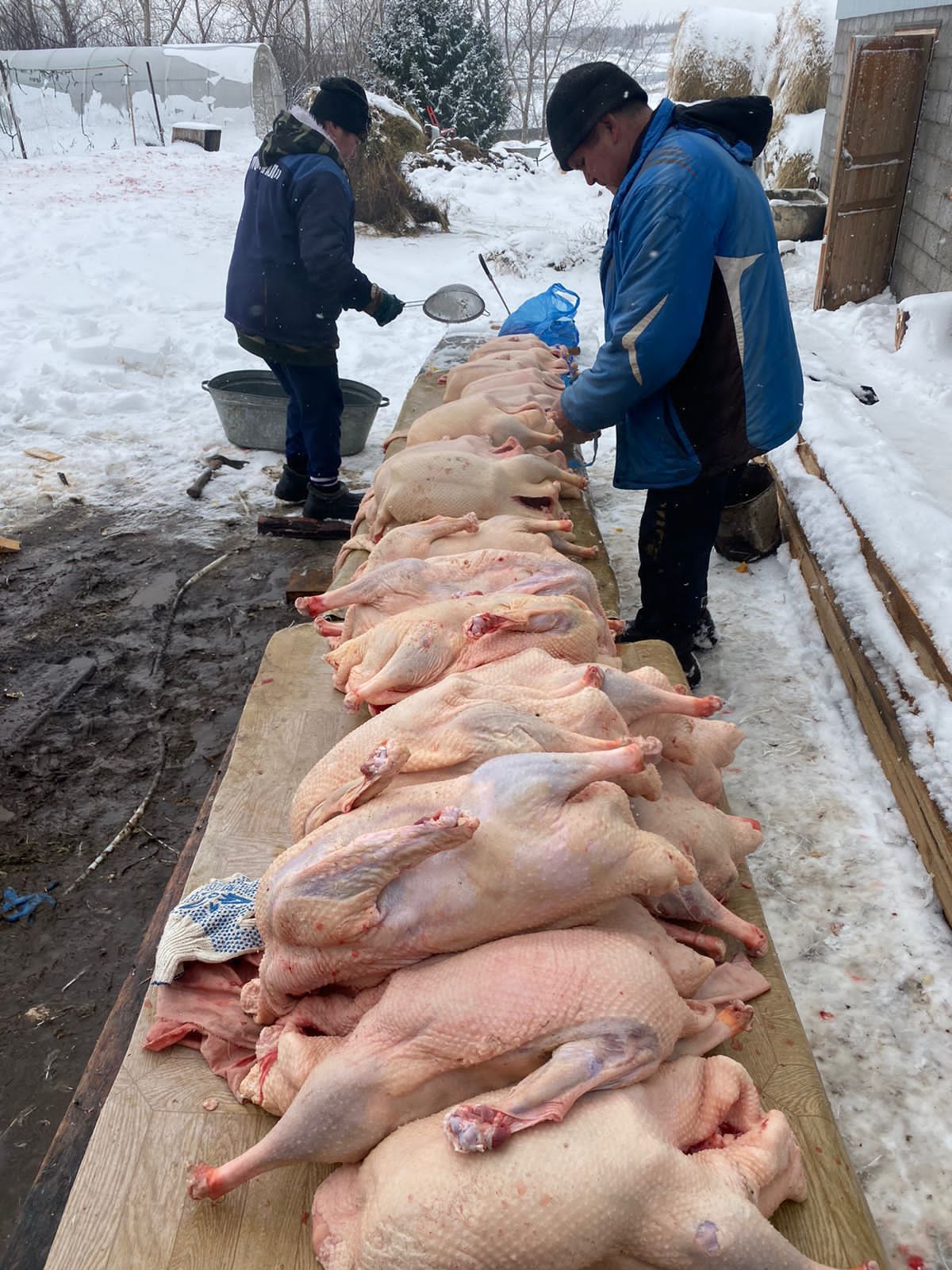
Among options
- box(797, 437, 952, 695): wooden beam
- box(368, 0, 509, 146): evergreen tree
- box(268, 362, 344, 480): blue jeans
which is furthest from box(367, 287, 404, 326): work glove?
box(368, 0, 509, 146): evergreen tree

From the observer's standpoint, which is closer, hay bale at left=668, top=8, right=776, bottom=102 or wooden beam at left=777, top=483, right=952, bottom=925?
wooden beam at left=777, top=483, right=952, bottom=925

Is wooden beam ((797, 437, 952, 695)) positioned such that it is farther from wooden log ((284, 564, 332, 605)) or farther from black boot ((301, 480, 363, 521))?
black boot ((301, 480, 363, 521))

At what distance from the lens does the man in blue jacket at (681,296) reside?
119 inches

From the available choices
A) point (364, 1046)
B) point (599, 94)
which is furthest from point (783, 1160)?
point (599, 94)

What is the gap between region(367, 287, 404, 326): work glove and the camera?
5.26 metres

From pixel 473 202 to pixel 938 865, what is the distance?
13.4 m

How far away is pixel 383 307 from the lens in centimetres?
533

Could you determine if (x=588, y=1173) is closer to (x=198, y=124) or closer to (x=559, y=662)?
(x=559, y=662)

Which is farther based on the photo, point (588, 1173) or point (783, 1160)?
point (783, 1160)

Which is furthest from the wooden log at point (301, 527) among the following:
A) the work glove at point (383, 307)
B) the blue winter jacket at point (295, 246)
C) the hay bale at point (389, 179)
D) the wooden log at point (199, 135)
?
the wooden log at point (199, 135)

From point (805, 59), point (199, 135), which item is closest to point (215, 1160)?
point (805, 59)

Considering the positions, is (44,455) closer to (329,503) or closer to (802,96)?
(329,503)

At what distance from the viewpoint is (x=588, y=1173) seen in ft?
4.22

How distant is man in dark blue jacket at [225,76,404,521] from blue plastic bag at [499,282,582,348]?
4.16ft
